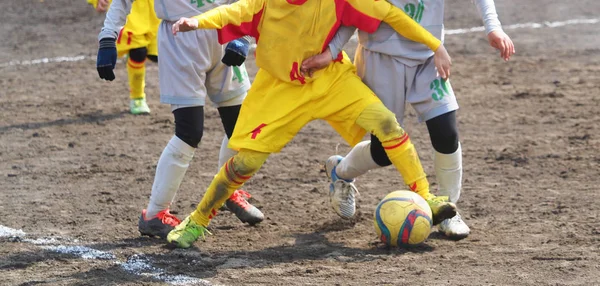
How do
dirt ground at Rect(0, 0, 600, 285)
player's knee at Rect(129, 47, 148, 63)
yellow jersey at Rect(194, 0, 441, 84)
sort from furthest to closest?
player's knee at Rect(129, 47, 148, 63)
yellow jersey at Rect(194, 0, 441, 84)
dirt ground at Rect(0, 0, 600, 285)

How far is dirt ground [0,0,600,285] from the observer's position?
5.50m

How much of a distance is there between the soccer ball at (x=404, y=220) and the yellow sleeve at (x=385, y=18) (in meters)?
0.90

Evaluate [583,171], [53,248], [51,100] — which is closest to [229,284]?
[53,248]

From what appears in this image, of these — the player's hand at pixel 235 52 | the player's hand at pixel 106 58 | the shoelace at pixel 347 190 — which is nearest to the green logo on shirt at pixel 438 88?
the shoelace at pixel 347 190

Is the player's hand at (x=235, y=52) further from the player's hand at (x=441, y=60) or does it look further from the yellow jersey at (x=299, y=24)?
the player's hand at (x=441, y=60)

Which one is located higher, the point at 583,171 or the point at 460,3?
the point at 583,171

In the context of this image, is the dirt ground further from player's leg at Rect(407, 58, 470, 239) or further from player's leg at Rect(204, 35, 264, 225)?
player's leg at Rect(407, 58, 470, 239)

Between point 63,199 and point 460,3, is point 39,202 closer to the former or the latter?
point 63,199

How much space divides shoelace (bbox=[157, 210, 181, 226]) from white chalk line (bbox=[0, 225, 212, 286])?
0.37 m

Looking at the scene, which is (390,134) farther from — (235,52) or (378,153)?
(235,52)

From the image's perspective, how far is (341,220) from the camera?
653cm

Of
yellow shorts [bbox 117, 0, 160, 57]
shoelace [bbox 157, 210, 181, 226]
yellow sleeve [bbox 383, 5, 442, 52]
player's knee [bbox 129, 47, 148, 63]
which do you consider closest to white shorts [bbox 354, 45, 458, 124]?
yellow sleeve [bbox 383, 5, 442, 52]

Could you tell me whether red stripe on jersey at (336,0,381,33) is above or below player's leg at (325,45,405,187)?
above

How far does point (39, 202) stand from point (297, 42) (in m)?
2.51
